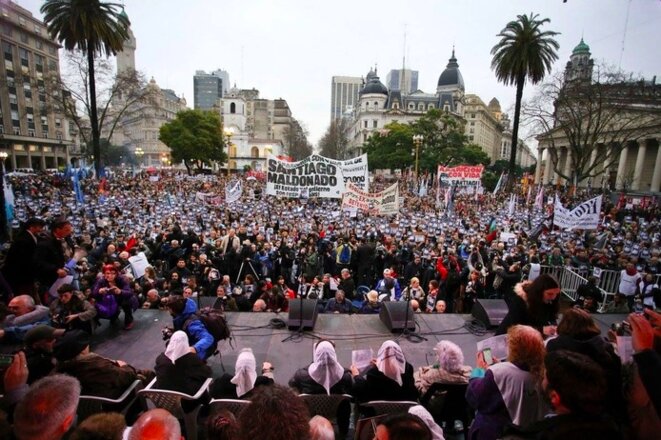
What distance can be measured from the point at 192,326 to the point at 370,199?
838cm

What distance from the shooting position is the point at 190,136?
61.3 meters

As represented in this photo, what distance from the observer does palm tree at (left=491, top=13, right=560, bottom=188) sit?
25.5m

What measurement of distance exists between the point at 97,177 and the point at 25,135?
44413 millimetres

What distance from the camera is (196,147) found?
62500 millimetres

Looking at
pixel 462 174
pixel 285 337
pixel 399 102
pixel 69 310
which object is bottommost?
pixel 285 337

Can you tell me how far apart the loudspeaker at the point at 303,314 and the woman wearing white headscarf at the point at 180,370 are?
9.33 ft

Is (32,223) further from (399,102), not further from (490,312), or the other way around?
(399,102)

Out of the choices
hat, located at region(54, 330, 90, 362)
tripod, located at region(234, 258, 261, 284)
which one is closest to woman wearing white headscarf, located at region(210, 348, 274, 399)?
hat, located at region(54, 330, 90, 362)

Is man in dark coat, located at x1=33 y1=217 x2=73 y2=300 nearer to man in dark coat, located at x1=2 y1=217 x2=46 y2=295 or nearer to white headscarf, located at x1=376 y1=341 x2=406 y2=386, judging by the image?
man in dark coat, located at x1=2 y1=217 x2=46 y2=295

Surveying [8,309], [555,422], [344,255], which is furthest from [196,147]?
[555,422]

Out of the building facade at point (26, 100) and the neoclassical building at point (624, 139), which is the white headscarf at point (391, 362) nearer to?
the neoclassical building at point (624, 139)

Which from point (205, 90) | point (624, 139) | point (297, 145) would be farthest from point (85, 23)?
point (205, 90)

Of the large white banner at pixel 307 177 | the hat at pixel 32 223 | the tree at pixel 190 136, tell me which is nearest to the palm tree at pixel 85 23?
the large white banner at pixel 307 177

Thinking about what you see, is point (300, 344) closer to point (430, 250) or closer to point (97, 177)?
point (430, 250)
